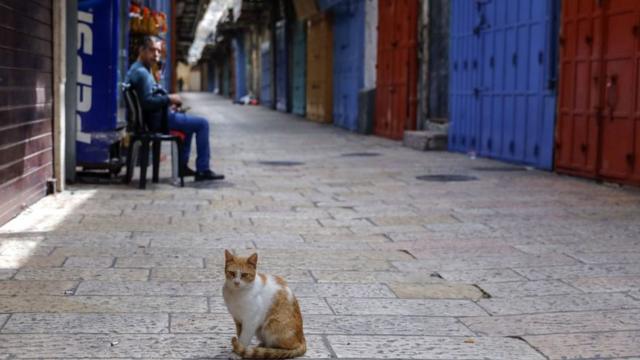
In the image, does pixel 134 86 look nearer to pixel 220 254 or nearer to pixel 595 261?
pixel 220 254

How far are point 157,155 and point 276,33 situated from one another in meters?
26.3

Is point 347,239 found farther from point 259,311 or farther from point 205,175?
point 205,175

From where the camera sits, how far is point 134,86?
9.70m

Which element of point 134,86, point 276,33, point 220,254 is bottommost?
point 220,254

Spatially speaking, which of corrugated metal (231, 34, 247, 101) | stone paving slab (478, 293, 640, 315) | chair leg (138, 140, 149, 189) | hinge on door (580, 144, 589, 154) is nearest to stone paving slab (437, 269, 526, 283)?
stone paving slab (478, 293, 640, 315)

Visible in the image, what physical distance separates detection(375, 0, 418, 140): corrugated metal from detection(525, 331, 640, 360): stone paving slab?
13.6m

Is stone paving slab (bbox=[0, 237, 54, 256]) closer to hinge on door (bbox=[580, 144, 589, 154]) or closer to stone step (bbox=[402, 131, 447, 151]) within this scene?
hinge on door (bbox=[580, 144, 589, 154])

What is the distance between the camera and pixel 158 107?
9711mm

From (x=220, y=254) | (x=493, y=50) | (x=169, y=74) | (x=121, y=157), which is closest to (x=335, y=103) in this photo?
(x=169, y=74)

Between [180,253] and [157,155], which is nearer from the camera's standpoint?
[180,253]

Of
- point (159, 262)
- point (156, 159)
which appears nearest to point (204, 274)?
point (159, 262)

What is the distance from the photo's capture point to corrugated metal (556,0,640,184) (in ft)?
32.3

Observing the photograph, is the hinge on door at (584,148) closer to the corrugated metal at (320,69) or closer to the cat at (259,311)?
the cat at (259,311)

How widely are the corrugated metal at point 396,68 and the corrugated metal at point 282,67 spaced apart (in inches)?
535
